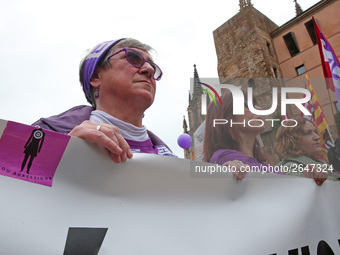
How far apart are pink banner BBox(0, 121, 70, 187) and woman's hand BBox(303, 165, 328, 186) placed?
1346 millimetres

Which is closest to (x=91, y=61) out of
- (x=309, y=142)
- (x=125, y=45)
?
(x=125, y=45)

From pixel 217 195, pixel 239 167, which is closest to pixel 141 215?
pixel 217 195

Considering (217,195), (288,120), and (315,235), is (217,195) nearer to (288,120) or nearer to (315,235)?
(315,235)

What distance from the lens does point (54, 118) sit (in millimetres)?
1098

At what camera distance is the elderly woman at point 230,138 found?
1.43 metres

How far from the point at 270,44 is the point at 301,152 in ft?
57.0

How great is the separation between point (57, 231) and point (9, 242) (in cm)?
12

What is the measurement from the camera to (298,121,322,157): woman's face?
1.77 m

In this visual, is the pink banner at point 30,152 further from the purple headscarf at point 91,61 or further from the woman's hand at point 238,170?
the woman's hand at point 238,170

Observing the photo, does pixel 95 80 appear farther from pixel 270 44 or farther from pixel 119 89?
pixel 270 44

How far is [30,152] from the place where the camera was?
771 mm

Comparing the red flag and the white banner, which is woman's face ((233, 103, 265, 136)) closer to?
the white banner

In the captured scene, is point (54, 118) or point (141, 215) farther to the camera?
point (54, 118)

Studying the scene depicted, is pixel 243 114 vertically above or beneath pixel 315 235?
above
